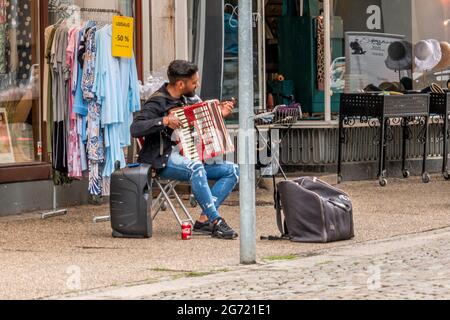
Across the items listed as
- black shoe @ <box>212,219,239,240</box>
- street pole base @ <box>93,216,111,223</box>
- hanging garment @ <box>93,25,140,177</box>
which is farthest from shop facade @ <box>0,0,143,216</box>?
black shoe @ <box>212,219,239,240</box>

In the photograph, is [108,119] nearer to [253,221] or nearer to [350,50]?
[253,221]

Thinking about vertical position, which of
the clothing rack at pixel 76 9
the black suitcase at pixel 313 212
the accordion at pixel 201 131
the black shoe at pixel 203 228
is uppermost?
the clothing rack at pixel 76 9

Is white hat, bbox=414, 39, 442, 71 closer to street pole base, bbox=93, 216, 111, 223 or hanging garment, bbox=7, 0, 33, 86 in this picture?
hanging garment, bbox=7, 0, 33, 86

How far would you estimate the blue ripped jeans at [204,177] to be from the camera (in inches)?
468

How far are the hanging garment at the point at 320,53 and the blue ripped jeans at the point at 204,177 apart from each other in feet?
16.9

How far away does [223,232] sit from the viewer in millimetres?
11781

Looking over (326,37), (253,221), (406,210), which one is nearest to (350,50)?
(326,37)

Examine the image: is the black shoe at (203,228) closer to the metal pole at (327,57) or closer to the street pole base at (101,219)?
the street pole base at (101,219)

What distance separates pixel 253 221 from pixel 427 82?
27.9 ft

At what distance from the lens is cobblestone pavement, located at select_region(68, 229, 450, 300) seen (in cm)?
872

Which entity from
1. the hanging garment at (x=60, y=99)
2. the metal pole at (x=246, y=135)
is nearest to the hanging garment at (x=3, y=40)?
the hanging garment at (x=60, y=99)

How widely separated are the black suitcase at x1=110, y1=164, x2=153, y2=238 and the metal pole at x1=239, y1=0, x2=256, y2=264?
1.71 meters

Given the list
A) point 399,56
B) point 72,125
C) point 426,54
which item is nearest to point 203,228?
point 72,125

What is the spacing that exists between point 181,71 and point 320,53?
542 cm
